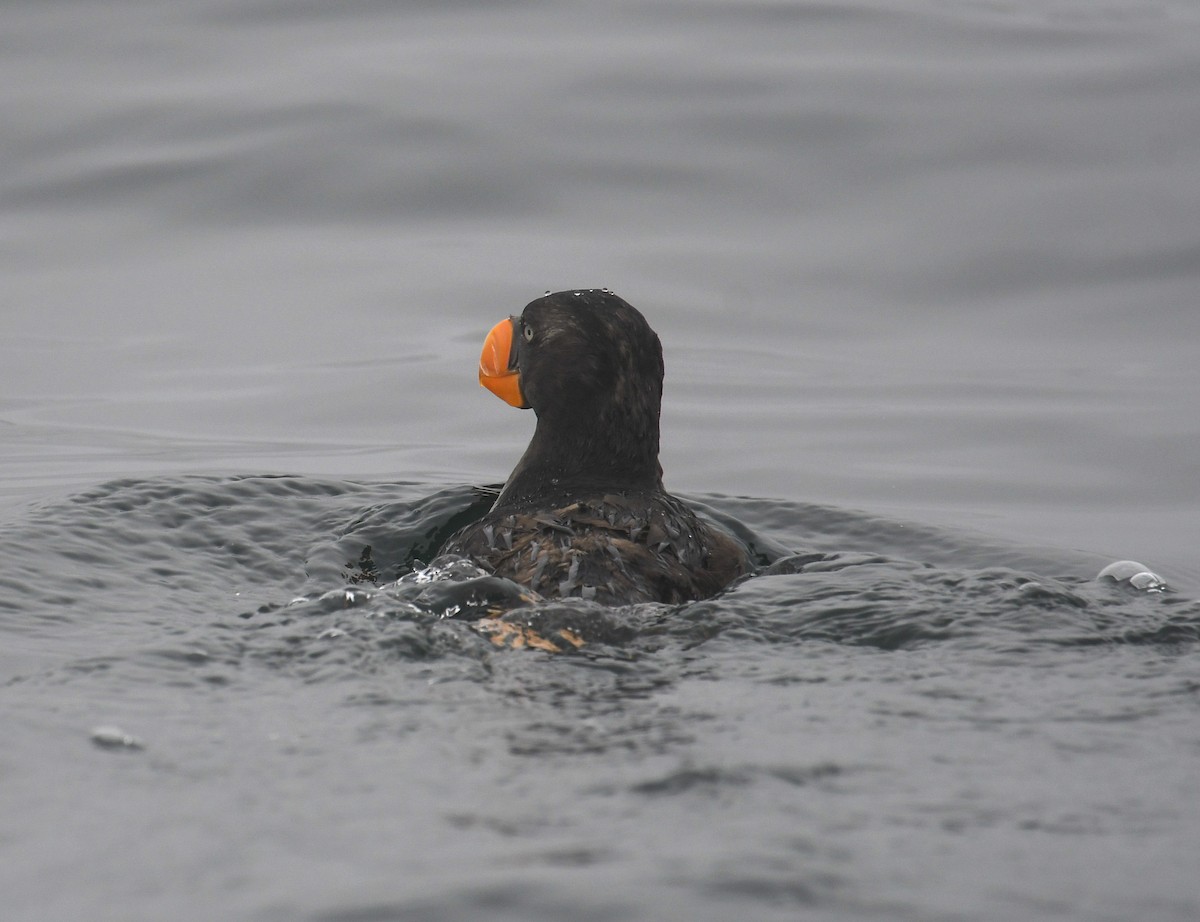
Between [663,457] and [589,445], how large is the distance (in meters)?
3.05

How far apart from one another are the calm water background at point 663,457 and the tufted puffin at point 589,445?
0.46m

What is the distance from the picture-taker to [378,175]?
1334 cm

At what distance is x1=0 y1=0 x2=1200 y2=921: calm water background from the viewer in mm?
2861

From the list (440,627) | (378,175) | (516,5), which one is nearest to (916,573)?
(440,627)

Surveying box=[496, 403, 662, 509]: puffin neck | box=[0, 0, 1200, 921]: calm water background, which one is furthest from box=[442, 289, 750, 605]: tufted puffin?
box=[0, 0, 1200, 921]: calm water background

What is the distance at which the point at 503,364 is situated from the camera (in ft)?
19.3

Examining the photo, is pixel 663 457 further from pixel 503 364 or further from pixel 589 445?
pixel 589 445

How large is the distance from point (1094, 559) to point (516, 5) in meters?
11.9

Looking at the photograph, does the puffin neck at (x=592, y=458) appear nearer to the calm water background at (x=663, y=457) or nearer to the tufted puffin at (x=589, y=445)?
the tufted puffin at (x=589, y=445)

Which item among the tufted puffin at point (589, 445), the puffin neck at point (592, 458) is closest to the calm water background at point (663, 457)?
the tufted puffin at point (589, 445)

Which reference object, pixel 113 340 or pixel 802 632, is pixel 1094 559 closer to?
pixel 802 632

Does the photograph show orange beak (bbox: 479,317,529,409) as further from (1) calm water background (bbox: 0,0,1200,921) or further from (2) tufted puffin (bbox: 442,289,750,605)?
Answer: (1) calm water background (bbox: 0,0,1200,921)

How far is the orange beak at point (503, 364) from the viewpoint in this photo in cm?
587

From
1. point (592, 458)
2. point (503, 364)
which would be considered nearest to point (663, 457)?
point (503, 364)
